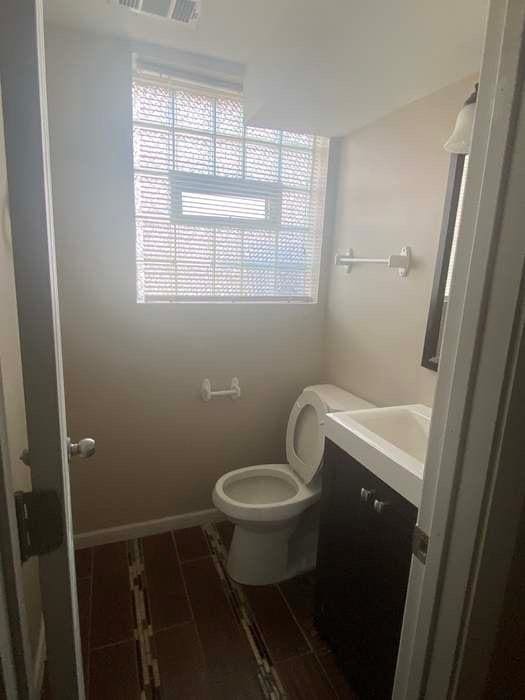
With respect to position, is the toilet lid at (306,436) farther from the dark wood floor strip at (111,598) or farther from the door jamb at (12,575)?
the door jamb at (12,575)

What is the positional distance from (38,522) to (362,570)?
1096 mm

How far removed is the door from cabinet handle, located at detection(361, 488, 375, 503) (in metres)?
0.87

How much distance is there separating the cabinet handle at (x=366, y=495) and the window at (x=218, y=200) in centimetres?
121

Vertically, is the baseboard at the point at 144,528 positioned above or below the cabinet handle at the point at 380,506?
below

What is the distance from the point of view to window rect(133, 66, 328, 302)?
179cm

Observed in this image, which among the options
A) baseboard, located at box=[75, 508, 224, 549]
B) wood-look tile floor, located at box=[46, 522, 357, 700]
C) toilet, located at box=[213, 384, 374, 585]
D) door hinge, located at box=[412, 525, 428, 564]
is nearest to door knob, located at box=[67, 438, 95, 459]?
door hinge, located at box=[412, 525, 428, 564]

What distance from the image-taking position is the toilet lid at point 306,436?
1.81 meters

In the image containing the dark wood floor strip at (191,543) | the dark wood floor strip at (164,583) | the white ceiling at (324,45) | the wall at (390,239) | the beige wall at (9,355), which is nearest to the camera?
the beige wall at (9,355)

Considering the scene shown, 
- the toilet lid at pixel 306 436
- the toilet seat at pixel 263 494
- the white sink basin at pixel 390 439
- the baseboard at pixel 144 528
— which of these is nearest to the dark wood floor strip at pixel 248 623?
the baseboard at pixel 144 528

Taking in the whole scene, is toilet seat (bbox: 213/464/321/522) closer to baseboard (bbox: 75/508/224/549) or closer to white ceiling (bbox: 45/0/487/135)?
baseboard (bbox: 75/508/224/549)

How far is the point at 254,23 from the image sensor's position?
148 centimetres

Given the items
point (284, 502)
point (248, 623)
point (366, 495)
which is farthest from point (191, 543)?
point (366, 495)

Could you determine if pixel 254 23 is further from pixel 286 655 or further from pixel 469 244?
pixel 286 655

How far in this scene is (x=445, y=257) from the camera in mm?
1461
